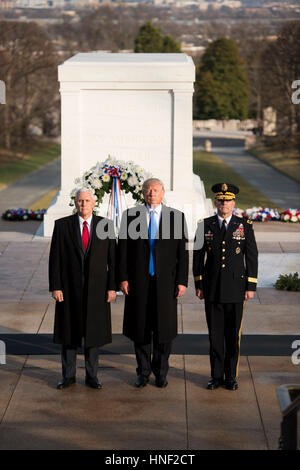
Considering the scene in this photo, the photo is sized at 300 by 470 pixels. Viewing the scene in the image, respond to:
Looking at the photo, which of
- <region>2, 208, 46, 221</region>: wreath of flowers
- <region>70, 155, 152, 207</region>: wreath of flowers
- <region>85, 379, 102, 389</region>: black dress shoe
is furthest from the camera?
<region>2, 208, 46, 221</region>: wreath of flowers

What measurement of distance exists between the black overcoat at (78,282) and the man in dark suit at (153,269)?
158 millimetres

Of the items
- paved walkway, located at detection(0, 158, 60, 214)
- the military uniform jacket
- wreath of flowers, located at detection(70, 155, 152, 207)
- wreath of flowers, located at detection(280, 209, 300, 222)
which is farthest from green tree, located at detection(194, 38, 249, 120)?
the military uniform jacket

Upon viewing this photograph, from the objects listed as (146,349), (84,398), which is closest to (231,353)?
(146,349)

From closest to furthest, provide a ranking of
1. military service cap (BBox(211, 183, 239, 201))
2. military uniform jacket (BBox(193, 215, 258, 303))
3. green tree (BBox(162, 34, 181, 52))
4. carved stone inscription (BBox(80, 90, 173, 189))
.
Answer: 1. military service cap (BBox(211, 183, 239, 201))
2. military uniform jacket (BBox(193, 215, 258, 303))
3. carved stone inscription (BBox(80, 90, 173, 189))
4. green tree (BBox(162, 34, 181, 52))

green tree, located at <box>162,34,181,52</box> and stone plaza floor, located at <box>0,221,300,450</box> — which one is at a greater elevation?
green tree, located at <box>162,34,181,52</box>

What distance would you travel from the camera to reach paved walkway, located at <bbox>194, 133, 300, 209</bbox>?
73.3 ft

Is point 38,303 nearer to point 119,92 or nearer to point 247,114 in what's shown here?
point 119,92

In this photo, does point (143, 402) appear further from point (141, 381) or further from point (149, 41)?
point (149, 41)

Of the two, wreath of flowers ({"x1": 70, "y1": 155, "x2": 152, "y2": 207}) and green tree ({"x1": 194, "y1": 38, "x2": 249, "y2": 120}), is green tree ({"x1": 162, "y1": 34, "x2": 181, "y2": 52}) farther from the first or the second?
wreath of flowers ({"x1": 70, "y1": 155, "x2": 152, "y2": 207})

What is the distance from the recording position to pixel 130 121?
14383mm

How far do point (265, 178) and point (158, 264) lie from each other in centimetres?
2278

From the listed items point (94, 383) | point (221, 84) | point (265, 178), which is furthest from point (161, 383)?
point (221, 84)

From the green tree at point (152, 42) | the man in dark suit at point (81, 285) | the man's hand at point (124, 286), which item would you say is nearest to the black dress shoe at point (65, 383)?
the man in dark suit at point (81, 285)

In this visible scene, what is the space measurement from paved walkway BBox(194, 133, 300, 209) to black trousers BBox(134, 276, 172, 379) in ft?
46.0
